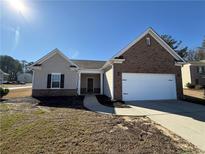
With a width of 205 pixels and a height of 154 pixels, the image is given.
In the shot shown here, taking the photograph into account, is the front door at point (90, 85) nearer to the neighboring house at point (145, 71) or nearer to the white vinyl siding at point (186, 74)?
the neighboring house at point (145, 71)

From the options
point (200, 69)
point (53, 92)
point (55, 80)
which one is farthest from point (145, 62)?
point (200, 69)

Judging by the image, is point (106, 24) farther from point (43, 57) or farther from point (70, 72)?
point (43, 57)

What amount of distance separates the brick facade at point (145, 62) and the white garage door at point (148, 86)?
15.2 inches

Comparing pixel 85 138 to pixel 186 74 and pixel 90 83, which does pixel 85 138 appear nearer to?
pixel 90 83

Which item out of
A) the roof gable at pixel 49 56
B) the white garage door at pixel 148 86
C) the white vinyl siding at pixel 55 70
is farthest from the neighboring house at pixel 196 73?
the roof gable at pixel 49 56

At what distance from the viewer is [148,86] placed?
42.8ft

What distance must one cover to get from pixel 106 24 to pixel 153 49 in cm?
507

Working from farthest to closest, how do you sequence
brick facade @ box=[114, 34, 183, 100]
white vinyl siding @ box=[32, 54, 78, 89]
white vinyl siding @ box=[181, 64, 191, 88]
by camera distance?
white vinyl siding @ box=[181, 64, 191, 88]
white vinyl siding @ box=[32, 54, 78, 89]
brick facade @ box=[114, 34, 183, 100]

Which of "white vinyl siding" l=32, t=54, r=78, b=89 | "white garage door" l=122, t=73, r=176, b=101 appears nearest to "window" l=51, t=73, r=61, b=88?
"white vinyl siding" l=32, t=54, r=78, b=89

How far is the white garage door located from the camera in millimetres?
12680

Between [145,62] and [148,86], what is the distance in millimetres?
2274

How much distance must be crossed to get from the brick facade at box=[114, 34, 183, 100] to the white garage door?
39 centimetres

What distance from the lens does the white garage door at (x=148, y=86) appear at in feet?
41.6

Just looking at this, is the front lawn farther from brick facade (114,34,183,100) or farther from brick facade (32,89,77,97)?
brick facade (32,89,77,97)
